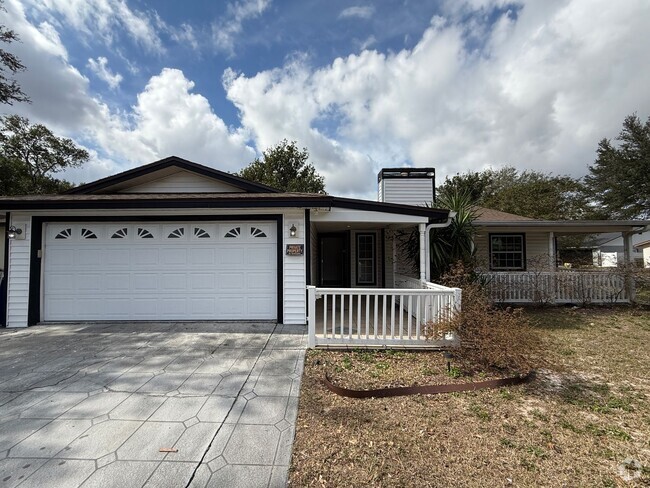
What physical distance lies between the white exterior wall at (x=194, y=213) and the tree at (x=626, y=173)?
27.9m

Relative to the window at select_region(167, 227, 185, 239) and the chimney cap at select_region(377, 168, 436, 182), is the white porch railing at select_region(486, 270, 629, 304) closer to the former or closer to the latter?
the chimney cap at select_region(377, 168, 436, 182)

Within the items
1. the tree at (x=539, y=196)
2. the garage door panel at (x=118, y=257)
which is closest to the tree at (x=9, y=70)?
the garage door panel at (x=118, y=257)

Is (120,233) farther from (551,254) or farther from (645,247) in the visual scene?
(645,247)

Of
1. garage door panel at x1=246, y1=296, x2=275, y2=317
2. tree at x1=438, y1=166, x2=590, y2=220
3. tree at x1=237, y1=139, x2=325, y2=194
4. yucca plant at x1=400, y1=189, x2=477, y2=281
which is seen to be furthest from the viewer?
tree at x1=237, y1=139, x2=325, y2=194

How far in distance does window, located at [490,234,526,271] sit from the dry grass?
6026mm

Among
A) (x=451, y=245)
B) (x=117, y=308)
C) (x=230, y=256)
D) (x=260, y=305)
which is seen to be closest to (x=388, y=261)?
(x=451, y=245)

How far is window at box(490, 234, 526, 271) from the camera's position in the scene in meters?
10.1

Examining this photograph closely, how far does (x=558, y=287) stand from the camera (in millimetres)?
8773

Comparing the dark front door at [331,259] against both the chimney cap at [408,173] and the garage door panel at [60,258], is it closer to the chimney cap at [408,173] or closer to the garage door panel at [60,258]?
the chimney cap at [408,173]

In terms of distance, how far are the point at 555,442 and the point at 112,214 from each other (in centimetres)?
783

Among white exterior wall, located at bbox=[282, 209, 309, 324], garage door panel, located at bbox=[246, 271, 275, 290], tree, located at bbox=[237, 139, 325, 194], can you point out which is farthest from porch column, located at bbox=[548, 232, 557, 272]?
tree, located at bbox=[237, 139, 325, 194]

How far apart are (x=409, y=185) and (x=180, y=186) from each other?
809 cm

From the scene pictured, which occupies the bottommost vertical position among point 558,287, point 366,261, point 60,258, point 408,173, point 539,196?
point 558,287

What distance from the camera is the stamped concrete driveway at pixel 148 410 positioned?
6.72 ft
